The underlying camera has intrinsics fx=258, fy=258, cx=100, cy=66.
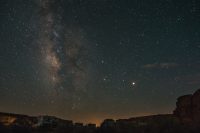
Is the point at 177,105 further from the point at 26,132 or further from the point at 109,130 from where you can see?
the point at 26,132

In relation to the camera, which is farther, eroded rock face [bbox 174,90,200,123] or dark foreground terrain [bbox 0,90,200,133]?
eroded rock face [bbox 174,90,200,123]

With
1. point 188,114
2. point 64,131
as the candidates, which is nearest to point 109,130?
point 64,131

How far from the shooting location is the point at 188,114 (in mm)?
42844

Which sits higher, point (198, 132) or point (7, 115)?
point (7, 115)

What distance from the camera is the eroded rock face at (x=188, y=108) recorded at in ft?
135

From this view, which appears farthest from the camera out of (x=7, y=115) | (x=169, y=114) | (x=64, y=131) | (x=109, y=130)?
(x=169, y=114)

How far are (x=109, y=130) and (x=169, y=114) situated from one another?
1800cm

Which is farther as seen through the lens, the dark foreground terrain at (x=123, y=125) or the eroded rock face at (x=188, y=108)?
the eroded rock face at (x=188, y=108)

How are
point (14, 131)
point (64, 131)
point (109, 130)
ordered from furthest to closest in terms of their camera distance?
point (109, 130) < point (64, 131) < point (14, 131)

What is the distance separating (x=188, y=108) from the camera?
43.5 meters

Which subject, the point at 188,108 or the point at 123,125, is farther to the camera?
the point at 188,108

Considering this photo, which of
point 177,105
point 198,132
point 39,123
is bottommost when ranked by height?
point 198,132

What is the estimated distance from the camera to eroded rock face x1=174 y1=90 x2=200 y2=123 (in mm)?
41125

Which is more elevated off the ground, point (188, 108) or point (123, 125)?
point (188, 108)
